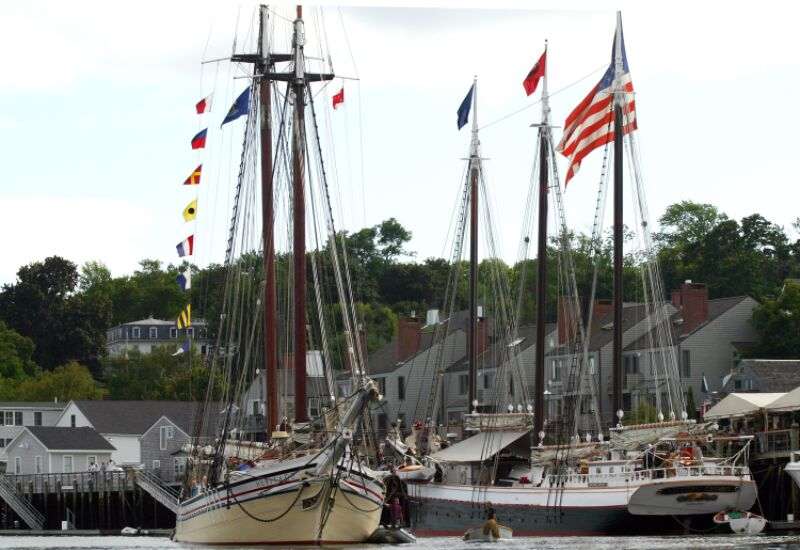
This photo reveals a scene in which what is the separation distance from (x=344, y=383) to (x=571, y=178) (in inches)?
1690

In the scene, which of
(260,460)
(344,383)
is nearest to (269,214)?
(260,460)

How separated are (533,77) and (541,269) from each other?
6540 mm

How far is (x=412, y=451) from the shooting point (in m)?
57.1

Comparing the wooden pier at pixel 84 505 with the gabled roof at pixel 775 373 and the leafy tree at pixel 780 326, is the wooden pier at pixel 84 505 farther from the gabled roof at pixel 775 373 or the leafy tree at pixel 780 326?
the leafy tree at pixel 780 326

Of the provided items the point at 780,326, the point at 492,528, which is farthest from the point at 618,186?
the point at 780,326

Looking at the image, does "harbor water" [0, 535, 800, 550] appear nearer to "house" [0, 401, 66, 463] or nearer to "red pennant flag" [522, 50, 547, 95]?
"red pennant flag" [522, 50, 547, 95]

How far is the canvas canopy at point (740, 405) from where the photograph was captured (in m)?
60.3

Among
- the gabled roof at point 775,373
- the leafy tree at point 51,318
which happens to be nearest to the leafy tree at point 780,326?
the gabled roof at point 775,373

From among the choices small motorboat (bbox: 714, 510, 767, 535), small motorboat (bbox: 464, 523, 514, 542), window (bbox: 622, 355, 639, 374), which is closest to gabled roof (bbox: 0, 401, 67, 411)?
window (bbox: 622, 355, 639, 374)

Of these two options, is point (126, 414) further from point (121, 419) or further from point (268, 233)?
point (268, 233)

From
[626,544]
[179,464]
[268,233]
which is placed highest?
[268,233]

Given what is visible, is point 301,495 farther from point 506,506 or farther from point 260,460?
point 506,506

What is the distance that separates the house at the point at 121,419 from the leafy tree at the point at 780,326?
34159 mm

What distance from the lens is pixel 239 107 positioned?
51.5m
